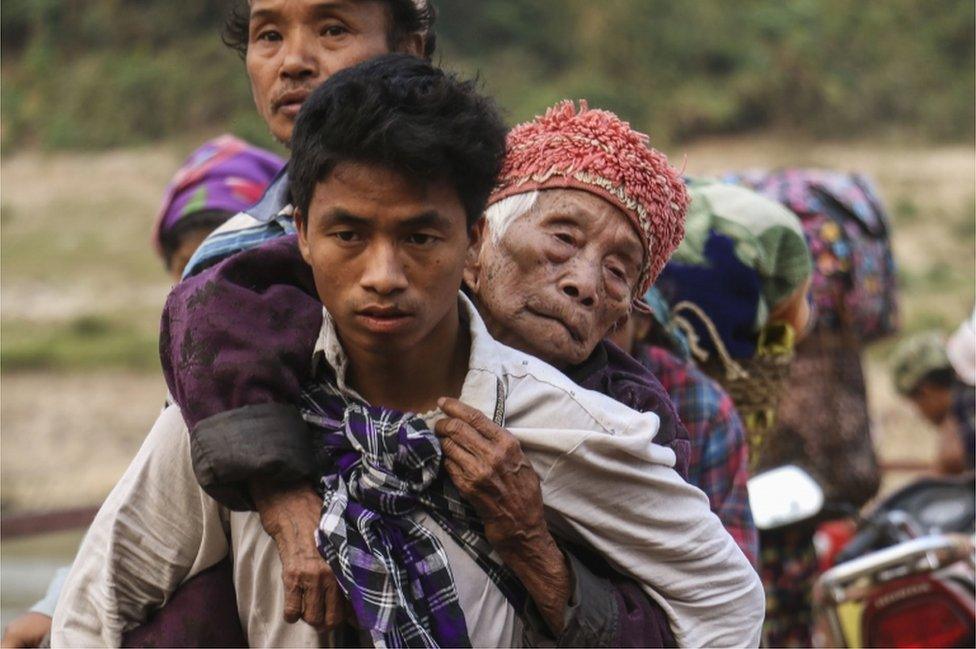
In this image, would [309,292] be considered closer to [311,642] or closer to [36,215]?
[311,642]

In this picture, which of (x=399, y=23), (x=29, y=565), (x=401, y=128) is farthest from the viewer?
(x=29, y=565)

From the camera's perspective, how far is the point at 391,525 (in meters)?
2.22

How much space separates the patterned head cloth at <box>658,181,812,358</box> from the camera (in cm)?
372

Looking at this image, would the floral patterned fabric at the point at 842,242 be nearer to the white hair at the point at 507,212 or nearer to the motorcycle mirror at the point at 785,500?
the motorcycle mirror at the point at 785,500

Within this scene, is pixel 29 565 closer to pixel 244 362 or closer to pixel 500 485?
pixel 244 362

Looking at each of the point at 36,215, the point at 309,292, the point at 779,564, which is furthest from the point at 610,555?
the point at 36,215

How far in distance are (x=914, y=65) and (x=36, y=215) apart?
38.4 feet

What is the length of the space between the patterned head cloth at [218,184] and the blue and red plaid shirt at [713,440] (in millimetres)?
1797

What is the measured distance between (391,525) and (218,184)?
289 centimetres

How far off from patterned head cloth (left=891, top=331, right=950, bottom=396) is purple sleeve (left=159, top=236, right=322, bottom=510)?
223 inches

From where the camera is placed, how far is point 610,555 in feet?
7.72

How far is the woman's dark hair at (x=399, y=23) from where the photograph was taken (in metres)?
3.17

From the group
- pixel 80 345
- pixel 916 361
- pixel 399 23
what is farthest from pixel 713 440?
pixel 80 345

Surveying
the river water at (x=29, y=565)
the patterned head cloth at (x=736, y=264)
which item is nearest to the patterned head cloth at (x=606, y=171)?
the patterned head cloth at (x=736, y=264)
